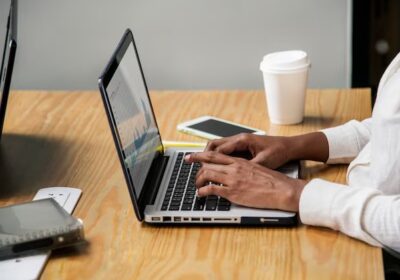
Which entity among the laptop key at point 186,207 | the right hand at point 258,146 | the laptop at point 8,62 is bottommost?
the right hand at point 258,146

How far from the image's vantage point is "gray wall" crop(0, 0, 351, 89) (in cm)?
271

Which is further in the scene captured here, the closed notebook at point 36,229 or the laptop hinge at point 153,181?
the laptop hinge at point 153,181

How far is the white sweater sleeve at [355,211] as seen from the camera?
127 cm

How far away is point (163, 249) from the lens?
1.29 metres

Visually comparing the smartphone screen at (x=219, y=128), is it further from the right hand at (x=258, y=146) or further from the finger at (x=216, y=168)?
the finger at (x=216, y=168)

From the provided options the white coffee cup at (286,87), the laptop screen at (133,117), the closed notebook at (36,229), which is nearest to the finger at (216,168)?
the laptop screen at (133,117)

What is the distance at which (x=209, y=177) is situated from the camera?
1440 millimetres

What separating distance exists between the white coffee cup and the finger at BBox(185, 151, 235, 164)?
1.25 feet

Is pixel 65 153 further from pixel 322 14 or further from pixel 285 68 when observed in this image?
pixel 322 14

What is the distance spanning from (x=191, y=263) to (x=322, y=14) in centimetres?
163

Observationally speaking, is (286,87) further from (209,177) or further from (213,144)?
(209,177)

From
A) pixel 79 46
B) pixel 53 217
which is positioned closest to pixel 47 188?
pixel 53 217

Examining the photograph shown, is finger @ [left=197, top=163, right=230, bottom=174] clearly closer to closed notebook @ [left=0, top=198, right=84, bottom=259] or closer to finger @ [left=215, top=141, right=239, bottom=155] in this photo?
finger @ [left=215, top=141, right=239, bottom=155]

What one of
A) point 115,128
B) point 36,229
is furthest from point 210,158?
point 36,229
